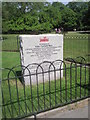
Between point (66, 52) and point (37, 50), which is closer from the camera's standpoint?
point (37, 50)

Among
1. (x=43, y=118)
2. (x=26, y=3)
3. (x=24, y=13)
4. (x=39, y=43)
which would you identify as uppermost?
(x=26, y=3)

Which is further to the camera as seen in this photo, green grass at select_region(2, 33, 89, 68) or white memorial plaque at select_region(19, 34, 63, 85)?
green grass at select_region(2, 33, 89, 68)

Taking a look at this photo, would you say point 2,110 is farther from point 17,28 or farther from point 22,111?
point 17,28

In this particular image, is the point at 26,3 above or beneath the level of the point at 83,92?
above

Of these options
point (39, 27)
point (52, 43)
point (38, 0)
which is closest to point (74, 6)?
point (38, 0)

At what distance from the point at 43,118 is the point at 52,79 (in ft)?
7.29

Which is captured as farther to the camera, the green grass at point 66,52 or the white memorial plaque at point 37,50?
the green grass at point 66,52

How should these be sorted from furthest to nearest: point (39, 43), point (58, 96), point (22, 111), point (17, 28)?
1. point (17, 28)
2. point (39, 43)
3. point (58, 96)
4. point (22, 111)

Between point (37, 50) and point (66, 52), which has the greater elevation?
point (37, 50)

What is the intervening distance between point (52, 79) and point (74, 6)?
70.7 meters

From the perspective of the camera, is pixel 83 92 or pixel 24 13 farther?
pixel 24 13

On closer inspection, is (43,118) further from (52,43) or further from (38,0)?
(38,0)

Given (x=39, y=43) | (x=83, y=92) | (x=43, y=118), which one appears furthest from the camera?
(x=39, y=43)

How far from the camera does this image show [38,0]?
44.4m
